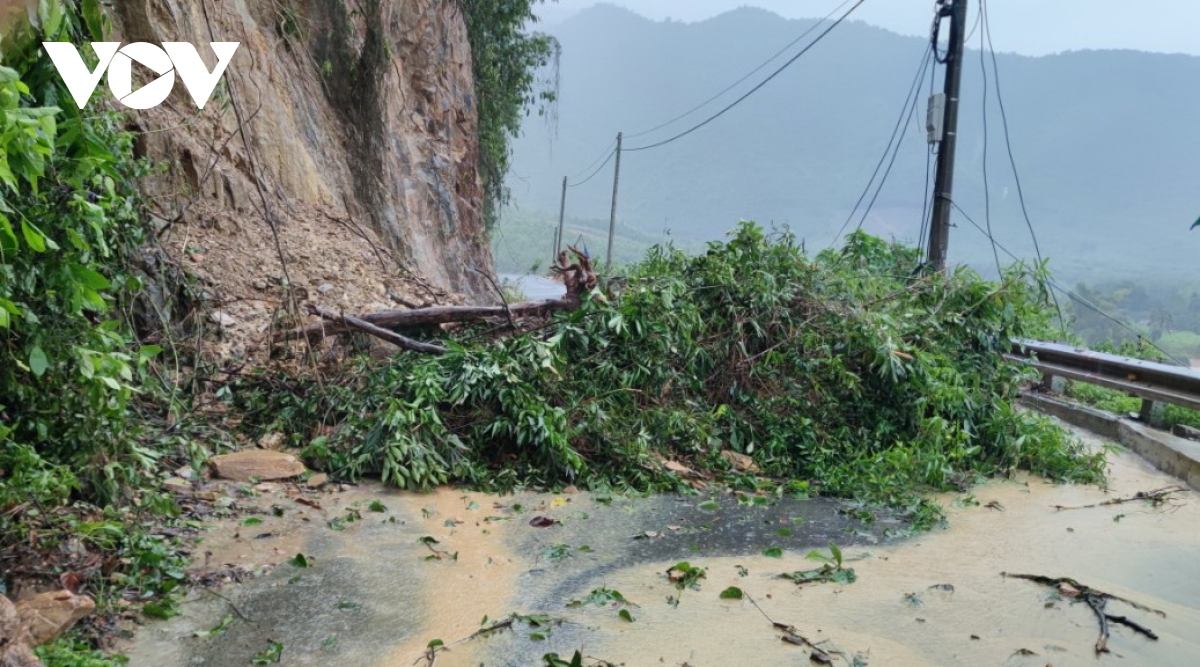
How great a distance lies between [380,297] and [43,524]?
19.5ft

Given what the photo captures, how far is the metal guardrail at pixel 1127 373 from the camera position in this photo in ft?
26.0

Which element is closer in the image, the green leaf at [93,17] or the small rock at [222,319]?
the green leaf at [93,17]

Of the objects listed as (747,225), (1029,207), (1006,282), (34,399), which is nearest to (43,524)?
(34,399)

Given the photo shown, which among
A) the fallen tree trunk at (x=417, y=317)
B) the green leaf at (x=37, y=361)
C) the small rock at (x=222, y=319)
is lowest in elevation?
the small rock at (x=222, y=319)

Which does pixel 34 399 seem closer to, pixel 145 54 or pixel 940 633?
pixel 145 54

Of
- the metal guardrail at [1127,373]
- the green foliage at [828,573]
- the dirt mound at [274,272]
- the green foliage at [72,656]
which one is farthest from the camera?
the metal guardrail at [1127,373]

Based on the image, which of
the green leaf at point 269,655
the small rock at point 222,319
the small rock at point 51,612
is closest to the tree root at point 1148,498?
the green leaf at point 269,655

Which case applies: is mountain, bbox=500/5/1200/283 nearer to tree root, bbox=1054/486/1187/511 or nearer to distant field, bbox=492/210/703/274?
distant field, bbox=492/210/703/274

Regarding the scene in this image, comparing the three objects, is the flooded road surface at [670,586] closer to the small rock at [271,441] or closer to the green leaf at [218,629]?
the green leaf at [218,629]

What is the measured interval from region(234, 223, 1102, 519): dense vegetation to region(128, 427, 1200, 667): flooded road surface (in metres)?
0.49

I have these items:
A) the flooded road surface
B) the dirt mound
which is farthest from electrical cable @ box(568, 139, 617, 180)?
the flooded road surface

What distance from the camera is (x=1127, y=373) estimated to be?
8727mm

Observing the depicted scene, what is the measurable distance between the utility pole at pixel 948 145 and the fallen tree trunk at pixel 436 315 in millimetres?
6210

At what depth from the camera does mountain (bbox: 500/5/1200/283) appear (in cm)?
10375
